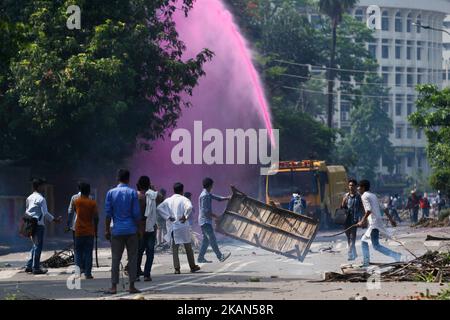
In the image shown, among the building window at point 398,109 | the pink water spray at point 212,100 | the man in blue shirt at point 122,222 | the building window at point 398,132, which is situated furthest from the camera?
the building window at point 398,109

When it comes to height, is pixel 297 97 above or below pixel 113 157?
above

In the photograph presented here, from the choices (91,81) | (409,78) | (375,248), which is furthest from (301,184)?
(409,78)

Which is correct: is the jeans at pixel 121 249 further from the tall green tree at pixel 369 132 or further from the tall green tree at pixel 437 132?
the tall green tree at pixel 369 132

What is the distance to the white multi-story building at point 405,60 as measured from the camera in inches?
5605

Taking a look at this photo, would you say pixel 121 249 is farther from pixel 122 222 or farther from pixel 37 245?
pixel 37 245

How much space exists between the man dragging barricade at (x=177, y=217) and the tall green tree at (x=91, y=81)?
13070 millimetres

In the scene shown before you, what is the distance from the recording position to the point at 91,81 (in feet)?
105

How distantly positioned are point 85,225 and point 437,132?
31271 mm

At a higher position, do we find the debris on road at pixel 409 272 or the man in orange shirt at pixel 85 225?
the man in orange shirt at pixel 85 225

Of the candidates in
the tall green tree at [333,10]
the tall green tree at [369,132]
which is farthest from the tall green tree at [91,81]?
the tall green tree at [369,132]

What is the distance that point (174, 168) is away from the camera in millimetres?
45750

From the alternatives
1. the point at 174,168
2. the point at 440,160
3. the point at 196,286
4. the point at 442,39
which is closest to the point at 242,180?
the point at 174,168

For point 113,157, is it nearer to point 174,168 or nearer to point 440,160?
point 174,168

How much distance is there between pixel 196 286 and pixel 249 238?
4.80 metres
